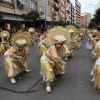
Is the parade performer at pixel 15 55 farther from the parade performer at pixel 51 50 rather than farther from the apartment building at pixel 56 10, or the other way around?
the apartment building at pixel 56 10

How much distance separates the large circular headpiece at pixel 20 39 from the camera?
4727 mm

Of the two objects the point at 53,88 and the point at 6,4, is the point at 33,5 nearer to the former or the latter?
the point at 6,4

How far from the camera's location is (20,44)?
470 centimetres

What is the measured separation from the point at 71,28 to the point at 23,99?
6329 mm

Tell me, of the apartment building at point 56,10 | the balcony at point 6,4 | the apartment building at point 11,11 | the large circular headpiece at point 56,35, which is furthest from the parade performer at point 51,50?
the apartment building at point 56,10

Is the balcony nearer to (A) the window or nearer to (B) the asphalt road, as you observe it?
(A) the window

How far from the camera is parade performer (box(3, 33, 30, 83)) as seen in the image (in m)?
4.56

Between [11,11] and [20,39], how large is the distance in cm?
2161

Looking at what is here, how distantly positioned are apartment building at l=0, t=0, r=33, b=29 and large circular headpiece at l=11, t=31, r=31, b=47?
1691 centimetres

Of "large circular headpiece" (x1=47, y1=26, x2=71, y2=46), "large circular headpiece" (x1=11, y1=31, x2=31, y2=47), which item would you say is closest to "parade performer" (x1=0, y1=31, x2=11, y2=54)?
"large circular headpiece" (x1=11, y1=31, x2=31, y2=47)

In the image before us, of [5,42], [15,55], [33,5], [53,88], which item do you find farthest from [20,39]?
[33,5]

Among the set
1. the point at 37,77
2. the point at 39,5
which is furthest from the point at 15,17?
the point at 37,77

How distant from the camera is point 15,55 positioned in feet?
14.6

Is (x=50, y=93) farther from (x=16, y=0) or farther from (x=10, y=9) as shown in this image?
(x=16, y=0)
